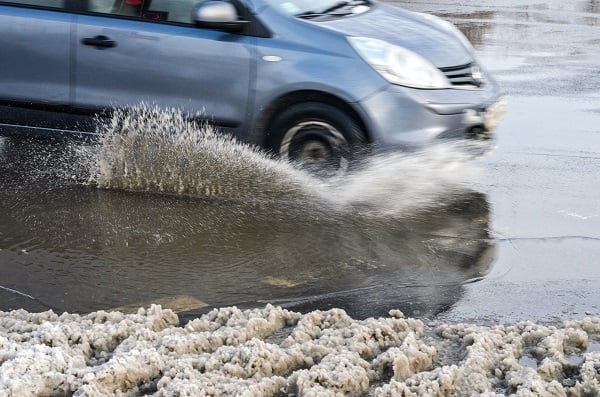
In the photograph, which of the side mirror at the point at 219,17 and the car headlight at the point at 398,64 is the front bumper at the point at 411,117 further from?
the side mirror at the point at 219,17

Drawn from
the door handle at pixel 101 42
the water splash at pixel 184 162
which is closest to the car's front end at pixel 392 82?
the water splash at pixel 184 162

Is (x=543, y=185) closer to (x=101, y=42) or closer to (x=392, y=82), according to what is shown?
(x=392, y=82)

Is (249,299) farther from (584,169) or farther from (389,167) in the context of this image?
(584,169)

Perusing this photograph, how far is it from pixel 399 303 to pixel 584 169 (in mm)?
3359

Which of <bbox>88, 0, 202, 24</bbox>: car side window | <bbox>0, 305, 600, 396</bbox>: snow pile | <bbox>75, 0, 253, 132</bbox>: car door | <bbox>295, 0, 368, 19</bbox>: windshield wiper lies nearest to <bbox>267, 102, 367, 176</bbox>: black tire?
<bbox>75, 0, 253, 132</bbox>: car door

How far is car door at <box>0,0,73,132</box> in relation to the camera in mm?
6578

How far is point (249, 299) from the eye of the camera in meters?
4.63

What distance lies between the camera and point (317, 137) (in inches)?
249

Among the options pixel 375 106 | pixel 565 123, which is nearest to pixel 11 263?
pixel 375 106

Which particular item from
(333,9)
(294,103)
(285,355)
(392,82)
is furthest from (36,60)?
(285,355)

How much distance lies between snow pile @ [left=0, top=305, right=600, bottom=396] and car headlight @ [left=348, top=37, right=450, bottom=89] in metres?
2.42

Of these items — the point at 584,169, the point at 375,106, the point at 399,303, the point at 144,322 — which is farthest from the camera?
the point at 584,169

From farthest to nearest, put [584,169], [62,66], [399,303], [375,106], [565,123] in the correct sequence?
[565,123] < [584,169] < [62,66] < [375,106] < [399,303]

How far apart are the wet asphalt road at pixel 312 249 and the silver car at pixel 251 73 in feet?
1.82
